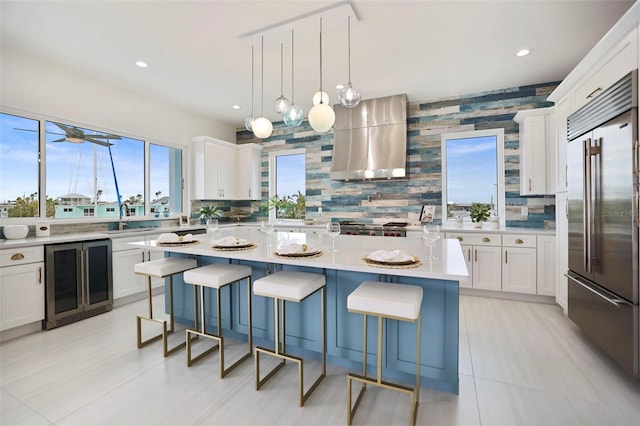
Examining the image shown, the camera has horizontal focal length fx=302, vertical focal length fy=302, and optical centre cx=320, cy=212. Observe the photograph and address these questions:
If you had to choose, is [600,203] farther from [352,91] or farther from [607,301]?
[352,91]

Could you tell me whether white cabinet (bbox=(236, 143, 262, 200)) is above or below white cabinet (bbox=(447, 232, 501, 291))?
above

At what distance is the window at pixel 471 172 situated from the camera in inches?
168

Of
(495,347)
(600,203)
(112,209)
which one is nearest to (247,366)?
(495,347)

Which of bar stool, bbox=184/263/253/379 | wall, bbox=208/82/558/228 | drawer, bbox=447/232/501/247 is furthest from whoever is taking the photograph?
wall, bbox=208/82/558/228

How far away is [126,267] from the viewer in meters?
3.65

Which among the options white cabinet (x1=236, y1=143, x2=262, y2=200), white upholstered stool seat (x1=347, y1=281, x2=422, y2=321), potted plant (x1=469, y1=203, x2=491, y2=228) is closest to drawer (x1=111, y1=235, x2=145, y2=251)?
white cabinet (x1=236, y1=143, x2=262, y2=200)

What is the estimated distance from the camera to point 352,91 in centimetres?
258

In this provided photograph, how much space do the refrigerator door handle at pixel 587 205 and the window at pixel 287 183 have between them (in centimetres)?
394

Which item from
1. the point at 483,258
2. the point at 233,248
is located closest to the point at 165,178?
the point at 233,248

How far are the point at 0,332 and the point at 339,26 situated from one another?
403 cm

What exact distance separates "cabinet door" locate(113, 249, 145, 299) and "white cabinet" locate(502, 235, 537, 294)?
4520mm

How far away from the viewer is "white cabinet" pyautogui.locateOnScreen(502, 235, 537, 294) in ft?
11.9

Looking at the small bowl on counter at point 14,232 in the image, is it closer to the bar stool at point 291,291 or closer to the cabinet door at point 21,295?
the cabinet door at point 21,295

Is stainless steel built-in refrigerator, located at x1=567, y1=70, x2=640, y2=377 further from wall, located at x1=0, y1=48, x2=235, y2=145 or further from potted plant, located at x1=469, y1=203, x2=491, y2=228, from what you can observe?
wall, located at x1=0, y1=48, x2=235, y2=145
